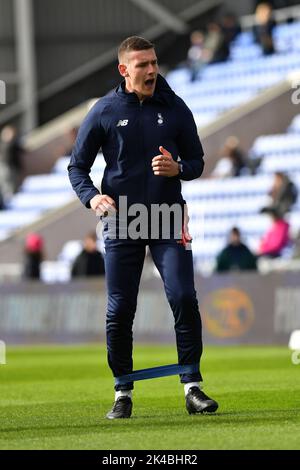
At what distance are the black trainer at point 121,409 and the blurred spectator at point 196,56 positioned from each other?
25.4 metres

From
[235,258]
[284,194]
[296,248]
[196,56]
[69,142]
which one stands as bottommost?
[235,258]

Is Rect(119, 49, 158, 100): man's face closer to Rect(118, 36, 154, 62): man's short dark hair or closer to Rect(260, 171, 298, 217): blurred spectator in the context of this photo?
Rect(118, 36, 154, 62): man's short dark hair

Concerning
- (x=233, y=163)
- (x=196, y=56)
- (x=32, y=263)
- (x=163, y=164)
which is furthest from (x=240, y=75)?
(x=163, y=164)

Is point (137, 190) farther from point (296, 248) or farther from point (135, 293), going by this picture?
point (296, 248)

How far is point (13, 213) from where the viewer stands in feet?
115

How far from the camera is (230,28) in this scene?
3334 centimetres

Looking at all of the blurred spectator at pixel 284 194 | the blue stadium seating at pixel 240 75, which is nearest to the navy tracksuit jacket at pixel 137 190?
the blurred spectator at pixel 284 194

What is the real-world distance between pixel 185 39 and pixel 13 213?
6710 millimetres

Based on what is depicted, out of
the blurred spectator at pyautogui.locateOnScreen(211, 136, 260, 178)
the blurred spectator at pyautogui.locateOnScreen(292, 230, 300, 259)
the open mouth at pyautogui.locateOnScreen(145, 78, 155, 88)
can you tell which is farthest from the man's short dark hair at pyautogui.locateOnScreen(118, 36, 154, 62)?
the blurred spectator at pyautogui.locateOnScreen(211, 136, 260, 178)

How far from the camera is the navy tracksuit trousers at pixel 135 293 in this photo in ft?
30.8

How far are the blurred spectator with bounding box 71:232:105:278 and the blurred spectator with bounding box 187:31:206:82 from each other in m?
10.8

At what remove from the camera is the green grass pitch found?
7898 mm

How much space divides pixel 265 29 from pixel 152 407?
74.2ft
